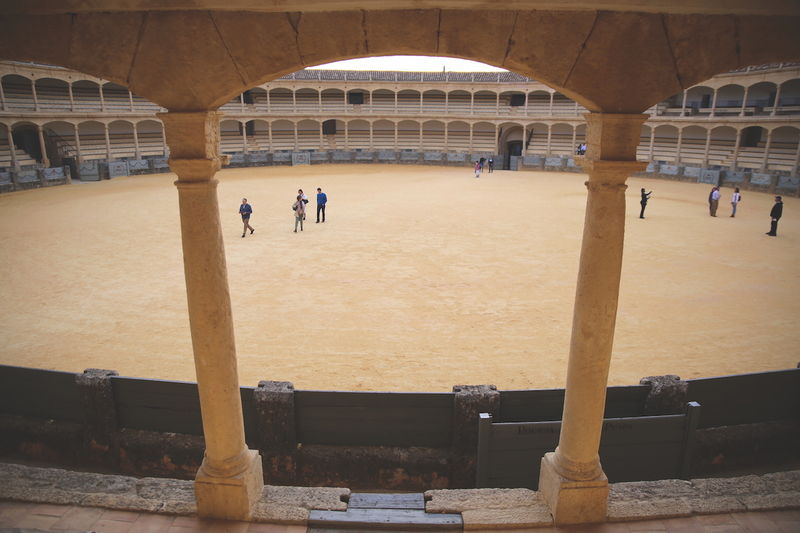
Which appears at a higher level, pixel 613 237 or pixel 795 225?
pixel 613 237

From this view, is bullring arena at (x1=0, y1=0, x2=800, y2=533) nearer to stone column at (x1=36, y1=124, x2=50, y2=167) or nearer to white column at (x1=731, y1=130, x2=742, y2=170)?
stone column at (x1=36, y1=124, x2=50, y2=167)

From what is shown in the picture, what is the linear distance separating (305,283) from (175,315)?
2574 mm

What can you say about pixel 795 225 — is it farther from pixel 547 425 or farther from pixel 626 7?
pixel 626 7

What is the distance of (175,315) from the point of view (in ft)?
29.6

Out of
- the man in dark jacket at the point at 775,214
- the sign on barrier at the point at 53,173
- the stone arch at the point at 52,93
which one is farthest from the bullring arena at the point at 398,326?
the stone arch at the point at 52,93

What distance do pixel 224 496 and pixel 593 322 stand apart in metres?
3.07

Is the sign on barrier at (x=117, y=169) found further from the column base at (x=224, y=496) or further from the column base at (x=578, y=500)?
the column base at (x=578, y=500)

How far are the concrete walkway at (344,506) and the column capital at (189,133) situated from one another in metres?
2.74

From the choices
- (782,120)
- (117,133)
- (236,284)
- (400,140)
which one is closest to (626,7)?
(236,284)

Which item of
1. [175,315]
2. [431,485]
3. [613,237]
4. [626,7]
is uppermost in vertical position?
[626,7]

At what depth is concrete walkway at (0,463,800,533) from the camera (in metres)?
3.97

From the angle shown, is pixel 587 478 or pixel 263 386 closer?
pixel 587 478

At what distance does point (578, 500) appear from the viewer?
397 centimetres

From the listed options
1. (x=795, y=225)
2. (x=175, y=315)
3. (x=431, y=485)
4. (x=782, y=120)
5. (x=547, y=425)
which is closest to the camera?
(x=547, y=425)
